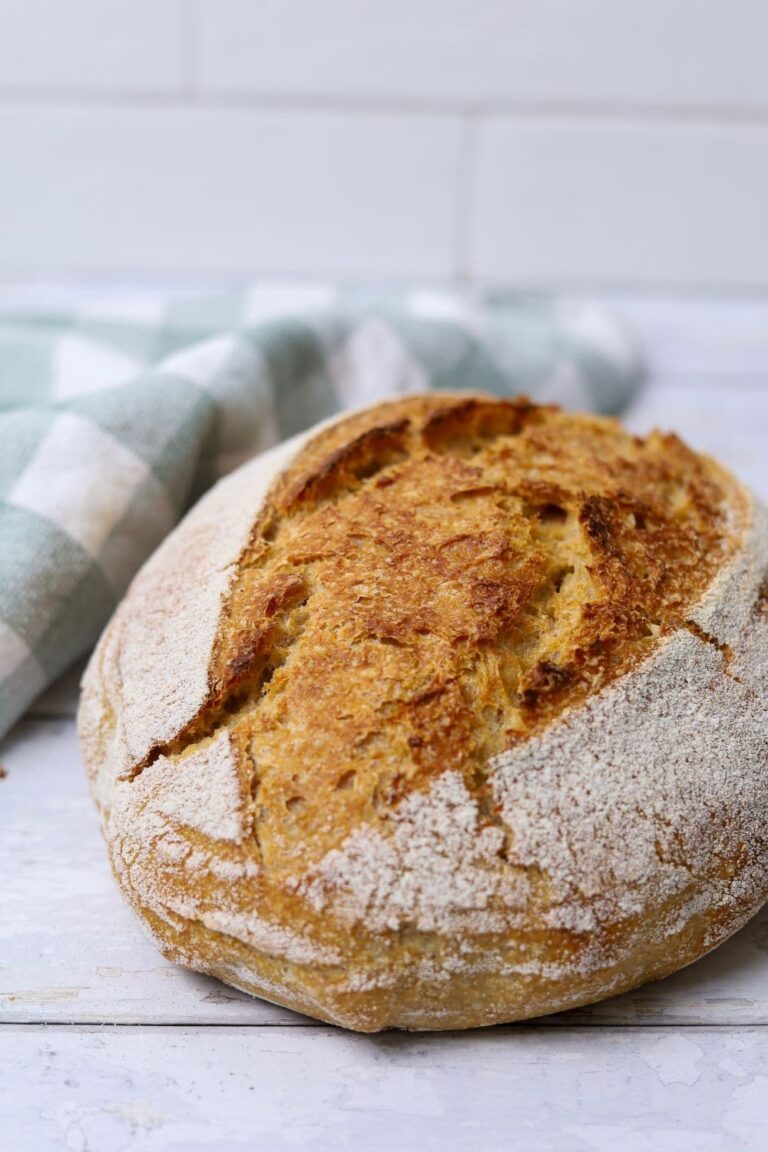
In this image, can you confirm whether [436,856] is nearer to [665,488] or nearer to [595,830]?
[595,830]

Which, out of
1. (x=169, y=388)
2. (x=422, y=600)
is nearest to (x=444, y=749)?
(x=422, y=600)

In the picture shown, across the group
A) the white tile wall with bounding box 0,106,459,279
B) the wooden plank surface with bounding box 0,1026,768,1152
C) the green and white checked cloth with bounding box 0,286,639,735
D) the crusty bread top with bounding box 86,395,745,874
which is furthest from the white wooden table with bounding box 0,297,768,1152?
the white tile wall with bounding box 0,106,459,279

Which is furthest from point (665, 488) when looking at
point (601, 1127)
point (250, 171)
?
point (250, 171)

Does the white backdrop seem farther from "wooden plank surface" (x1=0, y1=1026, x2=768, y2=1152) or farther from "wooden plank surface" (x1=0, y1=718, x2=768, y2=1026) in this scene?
"wooden plank surface" (x1=0, y1=1026, x2=768, y2=1152)

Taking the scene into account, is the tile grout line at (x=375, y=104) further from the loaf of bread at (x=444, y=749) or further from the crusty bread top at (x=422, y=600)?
the loaf of bread at (x=444, y=749)

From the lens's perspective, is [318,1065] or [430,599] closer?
[318,1065]

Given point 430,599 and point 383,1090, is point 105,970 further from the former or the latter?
point 430,599
